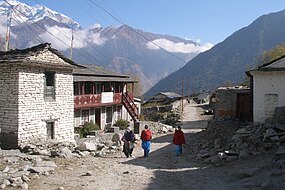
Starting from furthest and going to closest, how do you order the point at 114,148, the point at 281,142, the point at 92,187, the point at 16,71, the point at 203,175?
the point at 114,148, the point at 16,71, the point at 281,142, the point at 203,175, the point at 92,187

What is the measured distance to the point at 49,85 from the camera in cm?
1988

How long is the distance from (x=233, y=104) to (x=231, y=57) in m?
159

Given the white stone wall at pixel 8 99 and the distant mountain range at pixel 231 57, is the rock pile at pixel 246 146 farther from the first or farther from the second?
the distant mountain range at pixel 231 57

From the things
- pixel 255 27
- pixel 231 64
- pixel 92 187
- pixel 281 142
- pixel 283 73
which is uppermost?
pixel 255 27

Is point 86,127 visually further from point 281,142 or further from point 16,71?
point 281,142

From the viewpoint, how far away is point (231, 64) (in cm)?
17425

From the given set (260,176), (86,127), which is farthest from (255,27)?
(260,176)

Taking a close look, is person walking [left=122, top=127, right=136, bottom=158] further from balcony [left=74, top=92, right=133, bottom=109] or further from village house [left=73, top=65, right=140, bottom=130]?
balcony [left=74, top=92, right=133, bottom=109]

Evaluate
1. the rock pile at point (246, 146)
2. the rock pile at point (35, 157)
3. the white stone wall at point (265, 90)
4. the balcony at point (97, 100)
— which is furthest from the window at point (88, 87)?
the white stone wall at point (265, 90)

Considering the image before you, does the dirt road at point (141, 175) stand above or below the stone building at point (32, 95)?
below

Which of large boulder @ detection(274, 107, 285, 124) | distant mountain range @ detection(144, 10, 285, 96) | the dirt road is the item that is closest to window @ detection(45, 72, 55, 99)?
the dirt road

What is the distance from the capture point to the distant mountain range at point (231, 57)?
167425 mm

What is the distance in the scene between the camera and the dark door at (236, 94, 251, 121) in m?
23.2

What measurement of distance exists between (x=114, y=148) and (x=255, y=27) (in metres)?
190
